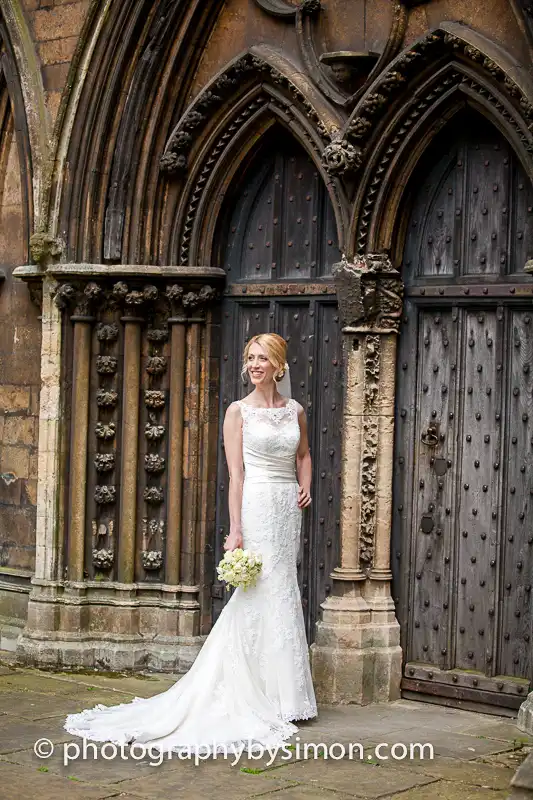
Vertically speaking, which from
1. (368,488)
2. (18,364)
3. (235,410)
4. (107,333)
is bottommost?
(368,488)

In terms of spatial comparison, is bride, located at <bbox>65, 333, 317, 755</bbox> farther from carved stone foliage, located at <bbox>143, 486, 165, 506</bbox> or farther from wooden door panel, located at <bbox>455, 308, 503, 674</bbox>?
carved stone foliage, located at <bbox>143, 486, 165, 506</bbox>

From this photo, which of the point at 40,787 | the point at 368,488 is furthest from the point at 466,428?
the point at 40,787

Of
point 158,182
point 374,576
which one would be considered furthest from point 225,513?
point 158,182

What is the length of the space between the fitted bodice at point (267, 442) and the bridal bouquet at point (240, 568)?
1.43 ft

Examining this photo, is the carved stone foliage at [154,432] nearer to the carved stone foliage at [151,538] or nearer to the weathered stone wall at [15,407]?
the carved stone foliage at [151,538]

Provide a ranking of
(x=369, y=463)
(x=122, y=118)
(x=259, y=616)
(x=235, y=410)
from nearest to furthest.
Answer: (x=259, y=616) < (x=235, y=410) < (x=369, y=463) < (x=122, y=118)

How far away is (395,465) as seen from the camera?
29.9 feet

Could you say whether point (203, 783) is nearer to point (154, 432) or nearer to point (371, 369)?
point (371, 369)

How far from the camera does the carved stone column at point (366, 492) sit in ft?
29.3

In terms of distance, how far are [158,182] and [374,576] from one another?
295 centimetres

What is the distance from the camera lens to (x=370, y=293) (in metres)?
8.91

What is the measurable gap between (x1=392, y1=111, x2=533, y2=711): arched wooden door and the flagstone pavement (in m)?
0.43

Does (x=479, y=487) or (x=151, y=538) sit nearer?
(x=479, y=487)

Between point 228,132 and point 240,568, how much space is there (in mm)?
3092
